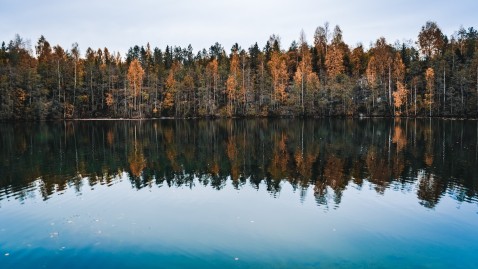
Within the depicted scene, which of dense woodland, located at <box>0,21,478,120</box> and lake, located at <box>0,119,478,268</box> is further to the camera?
dense woodland, located at <box>0,21,478,120</box>

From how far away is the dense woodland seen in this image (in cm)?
9350

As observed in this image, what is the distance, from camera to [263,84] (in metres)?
107

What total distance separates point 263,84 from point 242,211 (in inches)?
3605

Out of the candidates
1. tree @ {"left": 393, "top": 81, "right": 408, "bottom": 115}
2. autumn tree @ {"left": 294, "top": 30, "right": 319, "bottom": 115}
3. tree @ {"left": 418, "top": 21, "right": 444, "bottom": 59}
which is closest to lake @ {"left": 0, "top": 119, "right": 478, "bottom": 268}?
tree @ {"left": 393, "top": 81, "right": 408, "bottom": 115}

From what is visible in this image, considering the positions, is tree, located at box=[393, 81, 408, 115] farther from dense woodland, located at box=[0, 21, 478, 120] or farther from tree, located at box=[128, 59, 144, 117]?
tree, located at box=[128, 59, 144, 117]

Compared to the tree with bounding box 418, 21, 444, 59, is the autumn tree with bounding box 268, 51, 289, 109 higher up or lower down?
lower down

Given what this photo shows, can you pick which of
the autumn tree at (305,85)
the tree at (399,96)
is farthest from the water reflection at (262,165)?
the autumn tree at (305,85)

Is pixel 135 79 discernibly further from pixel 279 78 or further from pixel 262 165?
pixel 262 165

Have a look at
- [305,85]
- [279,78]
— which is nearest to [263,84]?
[279,78]

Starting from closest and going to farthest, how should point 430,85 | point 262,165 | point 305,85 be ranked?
point 262,165 < point 430,85 < point 305,85

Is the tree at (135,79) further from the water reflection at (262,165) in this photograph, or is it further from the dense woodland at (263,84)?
A: the water reflection at (262,165)

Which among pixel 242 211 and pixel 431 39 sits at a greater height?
pixel 431 39

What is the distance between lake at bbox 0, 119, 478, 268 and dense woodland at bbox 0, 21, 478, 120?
218 ft

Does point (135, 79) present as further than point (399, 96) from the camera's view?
Yes
